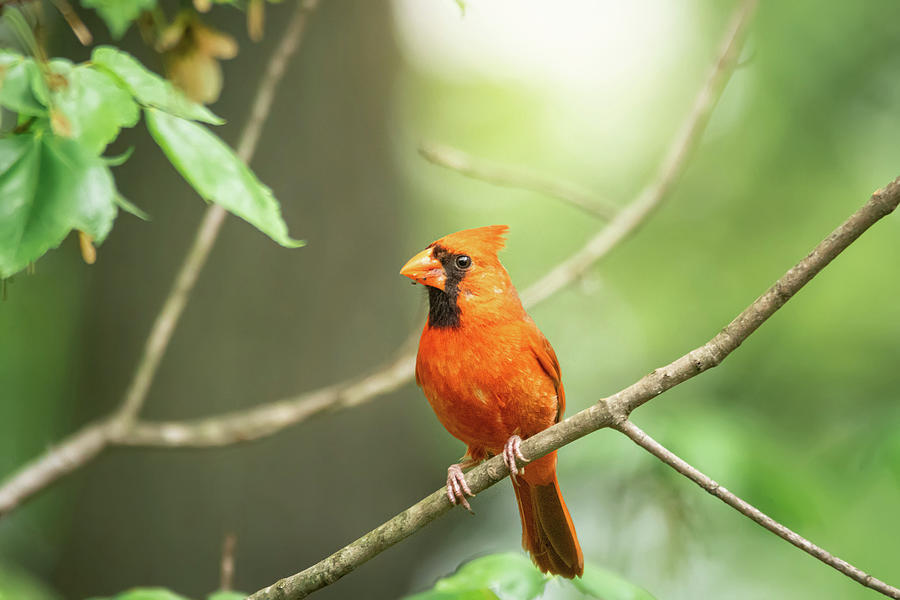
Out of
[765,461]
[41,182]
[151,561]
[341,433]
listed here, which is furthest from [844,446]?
[41,182]

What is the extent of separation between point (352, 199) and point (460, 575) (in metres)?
2.76

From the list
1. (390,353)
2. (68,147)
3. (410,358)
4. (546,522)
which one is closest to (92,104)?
(68,147)

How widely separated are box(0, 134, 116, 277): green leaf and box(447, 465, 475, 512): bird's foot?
2.77 feet

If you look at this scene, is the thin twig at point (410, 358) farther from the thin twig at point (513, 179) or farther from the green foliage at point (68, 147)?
the green foliage at point (68, 147)

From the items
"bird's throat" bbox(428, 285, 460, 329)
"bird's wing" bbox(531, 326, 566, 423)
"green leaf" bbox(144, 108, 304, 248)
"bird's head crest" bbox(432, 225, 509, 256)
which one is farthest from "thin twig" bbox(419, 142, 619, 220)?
"green leaf" bbox(144, 108, 304, 248)

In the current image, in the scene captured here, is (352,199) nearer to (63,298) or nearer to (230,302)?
(230,302)

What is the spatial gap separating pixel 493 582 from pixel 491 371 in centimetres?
58

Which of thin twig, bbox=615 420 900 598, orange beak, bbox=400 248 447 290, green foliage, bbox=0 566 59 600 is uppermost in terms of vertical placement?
thin twig, bbox=615 420 900 598

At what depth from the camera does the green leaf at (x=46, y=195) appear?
1.42 metres

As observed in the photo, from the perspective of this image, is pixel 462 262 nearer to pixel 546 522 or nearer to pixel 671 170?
pixel 546 522

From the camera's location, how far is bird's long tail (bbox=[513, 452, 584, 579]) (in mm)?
2391

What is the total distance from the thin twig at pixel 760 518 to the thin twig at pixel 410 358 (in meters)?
1.44

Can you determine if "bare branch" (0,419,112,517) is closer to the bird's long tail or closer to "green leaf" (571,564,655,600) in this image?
the bird's long tail

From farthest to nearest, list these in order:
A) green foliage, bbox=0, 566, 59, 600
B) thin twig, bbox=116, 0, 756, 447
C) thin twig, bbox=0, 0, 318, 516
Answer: green foliage, bbox=0, 566, 59, 600 < thin twig, bbox=116, 0, 756, 447 < thin twig, bbox=0, 0, 318, 516
